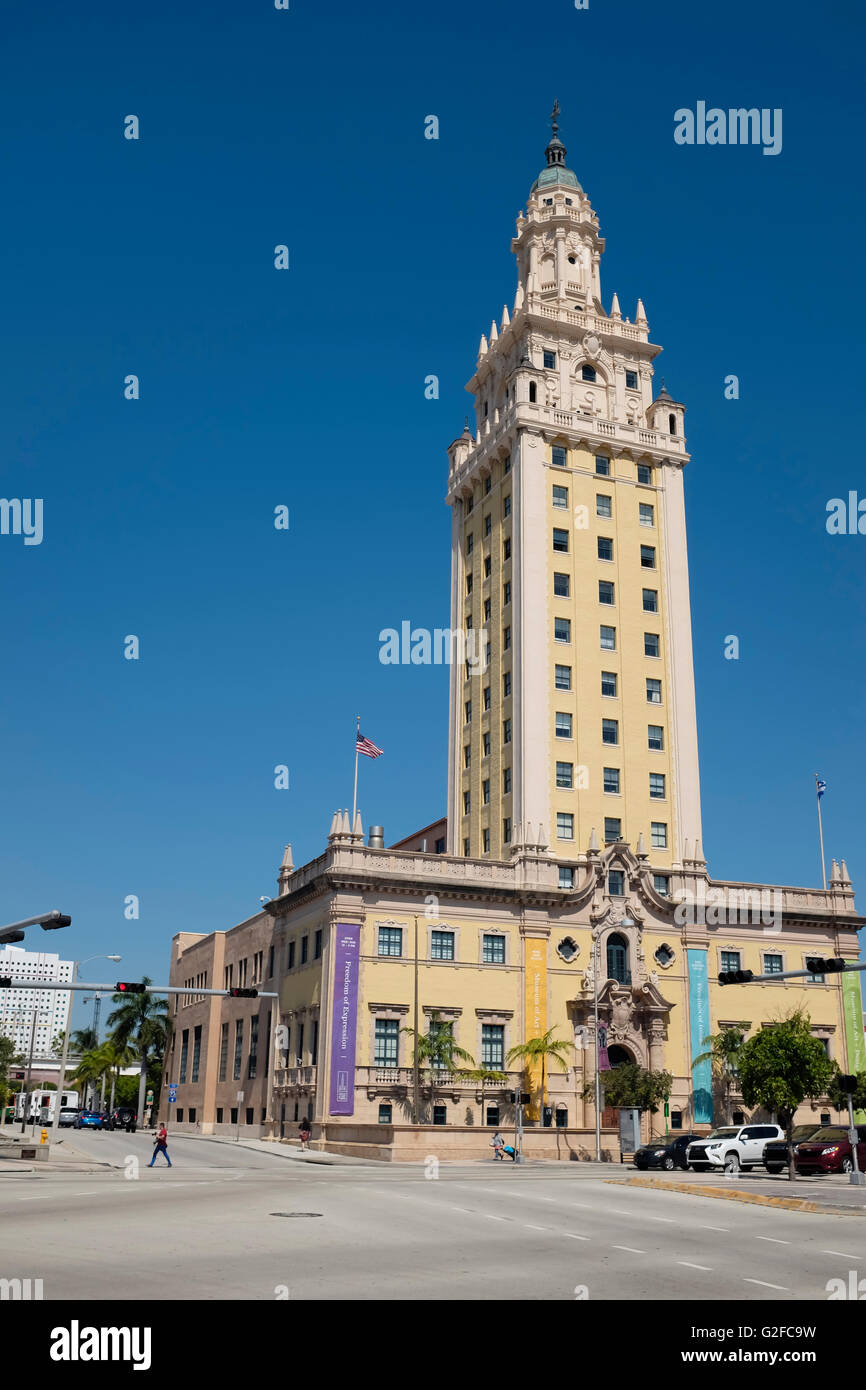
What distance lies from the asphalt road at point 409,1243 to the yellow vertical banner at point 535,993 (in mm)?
25374

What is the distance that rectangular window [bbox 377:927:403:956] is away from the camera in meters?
60.8

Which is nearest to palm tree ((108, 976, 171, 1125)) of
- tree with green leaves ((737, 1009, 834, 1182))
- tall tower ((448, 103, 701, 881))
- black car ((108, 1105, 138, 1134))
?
black car ((108, 1105, 138, 1134))

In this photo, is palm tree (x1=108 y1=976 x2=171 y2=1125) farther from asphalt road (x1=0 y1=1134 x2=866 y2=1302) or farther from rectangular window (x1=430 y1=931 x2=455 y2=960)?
asphalt road (x1=0 y1=1134 x2=866 y2=1302)

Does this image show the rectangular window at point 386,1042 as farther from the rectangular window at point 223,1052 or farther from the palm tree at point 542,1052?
the rectangular window at point 223,1052

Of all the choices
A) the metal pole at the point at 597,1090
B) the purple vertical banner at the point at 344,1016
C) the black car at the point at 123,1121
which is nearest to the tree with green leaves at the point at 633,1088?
the metal pole at the point at 597,1090

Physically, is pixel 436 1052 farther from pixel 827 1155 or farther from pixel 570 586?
pixel 570 586

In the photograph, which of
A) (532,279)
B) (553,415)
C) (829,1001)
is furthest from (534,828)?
(532,279)

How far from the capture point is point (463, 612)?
78875 mm

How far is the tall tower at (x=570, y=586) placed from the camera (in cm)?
6925

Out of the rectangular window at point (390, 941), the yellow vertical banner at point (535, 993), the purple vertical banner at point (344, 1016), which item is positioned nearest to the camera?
the purple vertical banner at point (344, 1016)

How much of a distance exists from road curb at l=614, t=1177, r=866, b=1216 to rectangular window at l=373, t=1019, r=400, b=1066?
73.7 feet

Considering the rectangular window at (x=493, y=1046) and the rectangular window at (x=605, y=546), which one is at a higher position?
the rectangular window at (x=605, y=546)

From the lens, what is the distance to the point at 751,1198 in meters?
31.4
